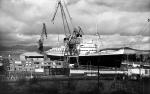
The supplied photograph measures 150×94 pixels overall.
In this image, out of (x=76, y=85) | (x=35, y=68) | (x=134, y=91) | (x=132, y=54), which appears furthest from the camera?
(x=132, y=54)

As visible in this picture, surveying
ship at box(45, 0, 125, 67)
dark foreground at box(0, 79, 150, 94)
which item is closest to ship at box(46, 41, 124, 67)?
ship at box(45, 0, 125, 67)

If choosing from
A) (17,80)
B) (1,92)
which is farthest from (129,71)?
(1,92)

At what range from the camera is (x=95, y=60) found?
89.8 metres

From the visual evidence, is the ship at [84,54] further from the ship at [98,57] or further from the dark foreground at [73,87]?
the dark foreground at [73,87]

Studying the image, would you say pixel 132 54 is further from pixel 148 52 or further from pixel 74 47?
pixel 74 47

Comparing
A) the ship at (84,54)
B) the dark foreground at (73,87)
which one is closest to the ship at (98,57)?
the ship at (84,54)

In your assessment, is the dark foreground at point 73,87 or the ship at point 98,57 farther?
the ship at point 98,57

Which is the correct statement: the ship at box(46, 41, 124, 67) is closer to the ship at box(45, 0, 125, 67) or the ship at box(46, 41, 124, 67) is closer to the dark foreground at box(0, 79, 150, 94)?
the ship at box(45, 0, 125, 67)

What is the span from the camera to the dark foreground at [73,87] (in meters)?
37.5

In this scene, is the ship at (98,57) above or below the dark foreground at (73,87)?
above

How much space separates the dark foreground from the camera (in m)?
37.5

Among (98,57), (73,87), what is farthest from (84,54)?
(73,87)

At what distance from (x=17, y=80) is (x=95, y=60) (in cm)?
5030

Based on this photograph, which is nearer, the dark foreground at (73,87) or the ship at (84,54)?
the dark foreground at (73,87)
